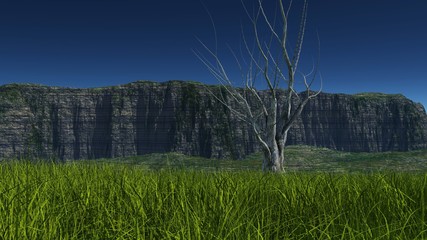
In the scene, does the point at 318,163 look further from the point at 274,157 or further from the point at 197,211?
the point at 197,211

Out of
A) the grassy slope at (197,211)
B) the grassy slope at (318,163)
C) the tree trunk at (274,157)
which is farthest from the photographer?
the tree trunk at (274,157)

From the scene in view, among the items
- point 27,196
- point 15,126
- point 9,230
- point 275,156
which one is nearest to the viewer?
point 9,230

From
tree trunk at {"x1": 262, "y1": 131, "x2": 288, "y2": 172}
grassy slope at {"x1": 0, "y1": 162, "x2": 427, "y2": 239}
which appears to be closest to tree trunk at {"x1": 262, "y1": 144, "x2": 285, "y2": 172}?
tree trunk at {"x1": 262, "y1": 131, "x2": 288, "y2": 172}

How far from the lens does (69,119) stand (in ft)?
651

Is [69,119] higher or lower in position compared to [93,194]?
higher

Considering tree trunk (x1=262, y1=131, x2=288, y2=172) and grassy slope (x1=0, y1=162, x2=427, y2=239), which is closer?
grassy slope (x1=0, y1=162, x2=427, y2=239)

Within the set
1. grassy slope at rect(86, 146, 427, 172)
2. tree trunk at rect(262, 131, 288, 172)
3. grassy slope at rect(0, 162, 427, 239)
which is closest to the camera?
grassy slope at rect(0, 162, 427, 239)

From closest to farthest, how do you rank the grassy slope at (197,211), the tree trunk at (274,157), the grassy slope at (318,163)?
the grassy slope at (197,211) < the grassy slope at (318,163) < the tree trunk at (274,157)

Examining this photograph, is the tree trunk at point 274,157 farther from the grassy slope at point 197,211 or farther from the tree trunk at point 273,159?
the grassy slope at point 197,211

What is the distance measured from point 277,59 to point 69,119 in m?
196

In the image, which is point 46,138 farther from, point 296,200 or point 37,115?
point 296,200

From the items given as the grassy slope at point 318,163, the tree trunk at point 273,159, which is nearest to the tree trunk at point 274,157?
the tree trunk at point 273,159

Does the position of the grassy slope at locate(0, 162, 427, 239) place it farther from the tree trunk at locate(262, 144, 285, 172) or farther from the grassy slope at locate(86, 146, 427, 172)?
the tree trunk at locate(262, 144, 285, 172)

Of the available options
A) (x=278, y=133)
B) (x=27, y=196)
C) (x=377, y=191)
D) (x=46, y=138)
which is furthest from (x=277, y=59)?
(x=46, y=138)
